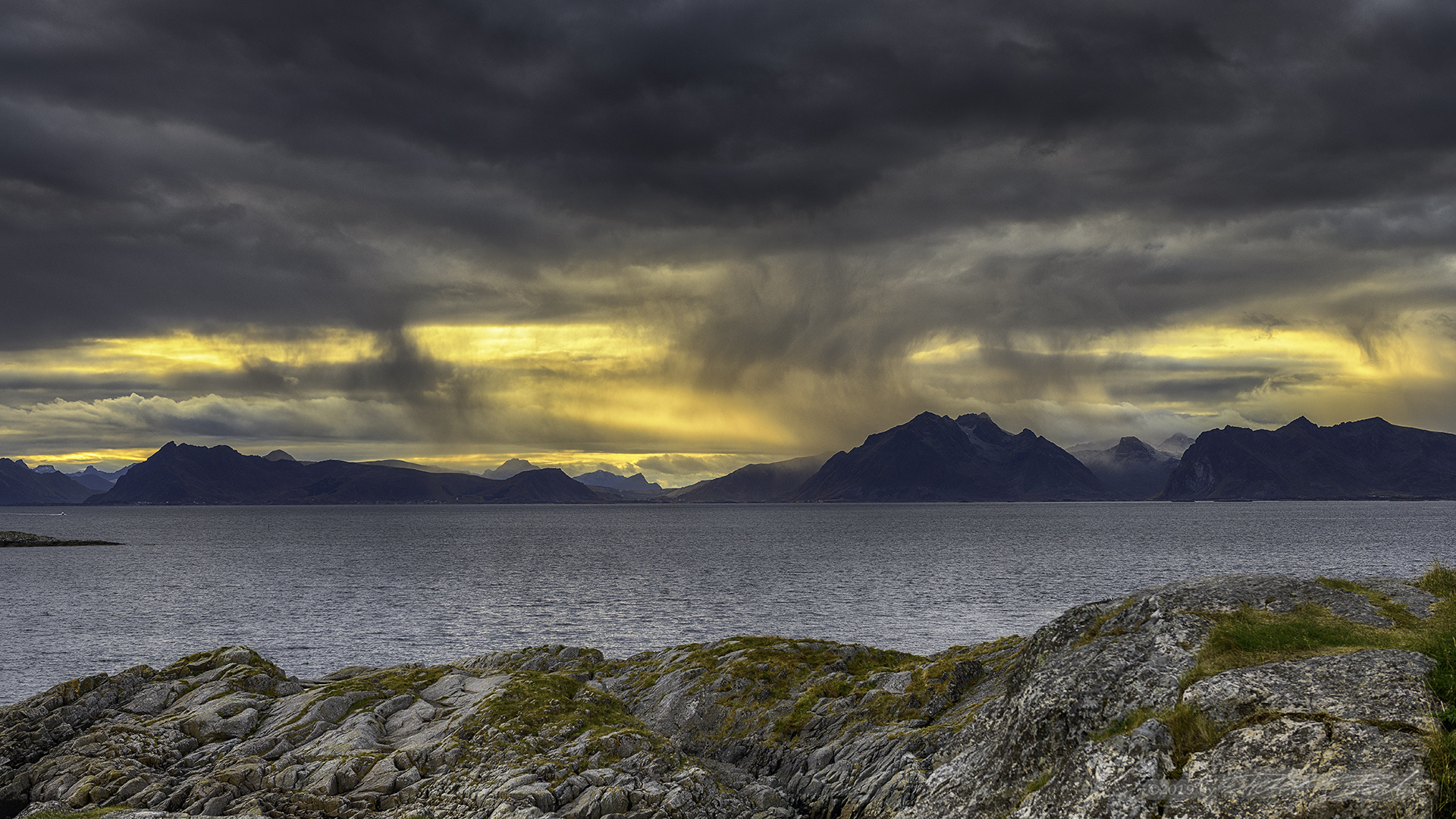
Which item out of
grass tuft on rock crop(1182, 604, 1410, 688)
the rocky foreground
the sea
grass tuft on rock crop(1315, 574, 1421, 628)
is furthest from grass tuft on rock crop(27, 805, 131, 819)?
the sea

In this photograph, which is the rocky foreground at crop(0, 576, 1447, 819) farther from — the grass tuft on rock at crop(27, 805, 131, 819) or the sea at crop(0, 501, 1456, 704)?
the sea at crop(0, 501, 1456, 704)

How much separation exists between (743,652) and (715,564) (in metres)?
120

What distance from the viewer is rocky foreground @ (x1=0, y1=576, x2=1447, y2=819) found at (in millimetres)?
12227

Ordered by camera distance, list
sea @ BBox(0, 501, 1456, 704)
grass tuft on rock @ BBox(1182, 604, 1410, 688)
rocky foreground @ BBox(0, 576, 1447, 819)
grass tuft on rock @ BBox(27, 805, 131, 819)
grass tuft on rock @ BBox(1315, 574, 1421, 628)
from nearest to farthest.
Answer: rocky foreground @ BBox(0, 576, 1447, 819) → grass tuft on rock @ BBox(1182, 604, 1410, 688) → grass tuft on rock @ BBox(1315, 574, 1421, 628) → grass tuft on rock @ BBox(27, 805, 131, 819) → sea @ BBox(0, 501, 1456, 704)

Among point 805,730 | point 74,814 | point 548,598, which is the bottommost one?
point 548,598

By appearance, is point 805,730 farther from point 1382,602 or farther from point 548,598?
point 548,598

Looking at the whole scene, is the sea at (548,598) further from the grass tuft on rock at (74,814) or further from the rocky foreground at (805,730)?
the grass tuft on rock at (74,814)

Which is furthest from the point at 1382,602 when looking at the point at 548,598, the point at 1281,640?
the point at 548,598

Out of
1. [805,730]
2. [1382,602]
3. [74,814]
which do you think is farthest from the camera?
[805,730]

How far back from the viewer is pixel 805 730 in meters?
31.8

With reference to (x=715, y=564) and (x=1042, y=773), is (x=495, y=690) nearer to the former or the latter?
(x=1042, y=773)

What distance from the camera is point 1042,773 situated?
1433 centimetres

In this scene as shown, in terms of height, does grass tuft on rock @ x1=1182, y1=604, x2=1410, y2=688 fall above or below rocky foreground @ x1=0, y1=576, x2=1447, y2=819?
above

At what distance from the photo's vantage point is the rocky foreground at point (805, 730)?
12227mm
